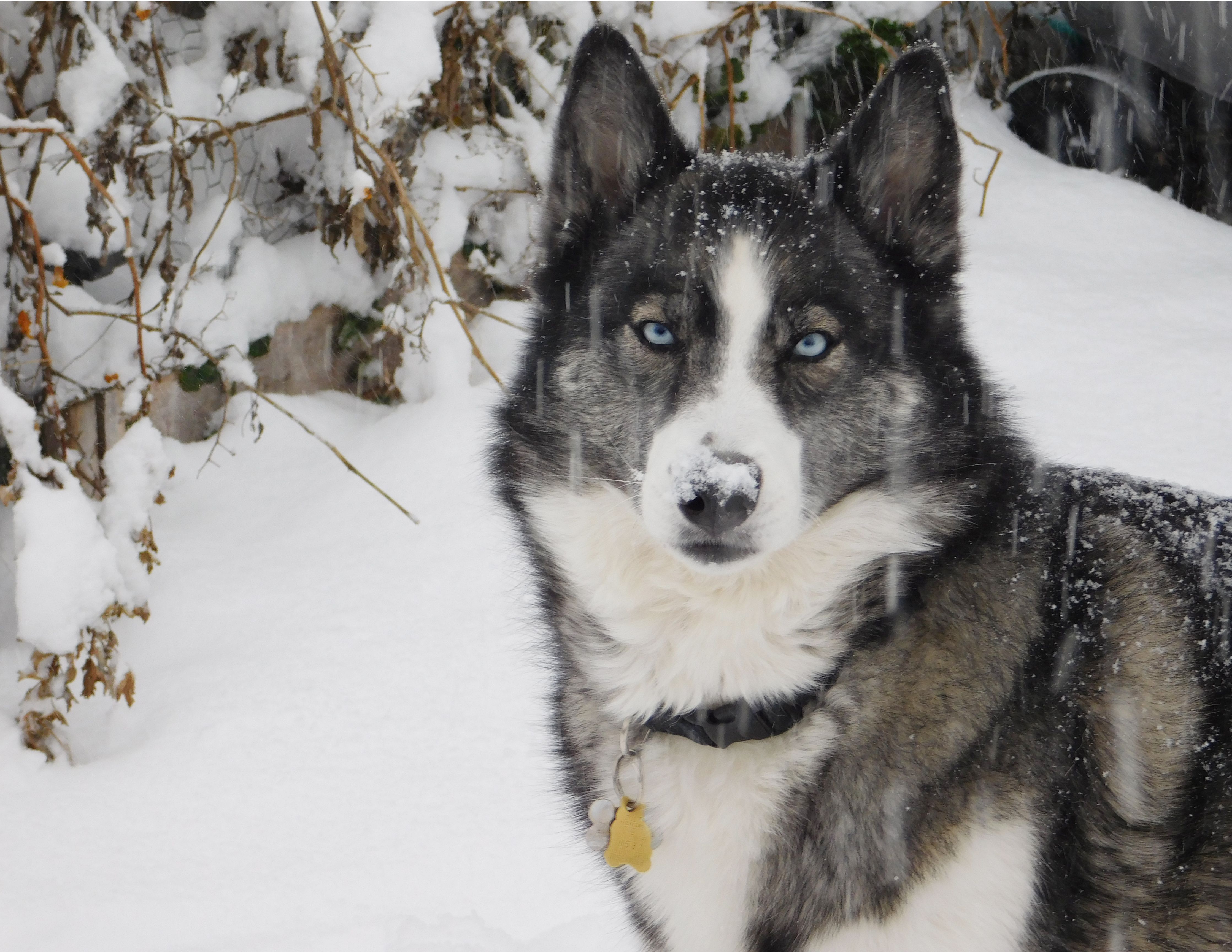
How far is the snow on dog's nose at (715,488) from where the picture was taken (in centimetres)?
146

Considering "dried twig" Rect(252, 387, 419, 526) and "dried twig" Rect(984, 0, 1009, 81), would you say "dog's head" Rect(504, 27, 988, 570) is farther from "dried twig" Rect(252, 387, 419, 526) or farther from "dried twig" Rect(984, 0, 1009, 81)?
"dried twig" Rect(984, 0, 1009, 81)

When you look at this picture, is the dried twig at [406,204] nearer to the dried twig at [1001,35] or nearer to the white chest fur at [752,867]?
the white chest fur at [752,867]

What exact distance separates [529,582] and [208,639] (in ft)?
5.56

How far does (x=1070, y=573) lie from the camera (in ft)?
5.44

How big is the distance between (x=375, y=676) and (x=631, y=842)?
1691mm

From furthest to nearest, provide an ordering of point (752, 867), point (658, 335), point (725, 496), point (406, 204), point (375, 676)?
point (406, 204)
point (375, 676)
point (658, 335)
point (752, 867)
point (725, 496)

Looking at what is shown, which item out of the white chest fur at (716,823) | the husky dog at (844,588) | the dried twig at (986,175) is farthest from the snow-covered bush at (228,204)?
the white chest fur at (716,823)

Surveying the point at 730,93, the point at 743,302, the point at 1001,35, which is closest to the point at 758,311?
the point at 743,302

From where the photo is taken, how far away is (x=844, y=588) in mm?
1668

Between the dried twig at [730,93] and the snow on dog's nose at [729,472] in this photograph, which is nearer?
the snow on dog's nose at [729,472]

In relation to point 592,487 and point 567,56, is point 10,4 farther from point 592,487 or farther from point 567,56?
point 592,487

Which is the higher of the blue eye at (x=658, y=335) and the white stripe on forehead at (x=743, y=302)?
the white stripe on forehead at (x=743, y=302)

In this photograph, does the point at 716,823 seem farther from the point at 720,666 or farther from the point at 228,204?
the point at 228,204

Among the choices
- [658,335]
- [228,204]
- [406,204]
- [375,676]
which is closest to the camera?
[658,335]
